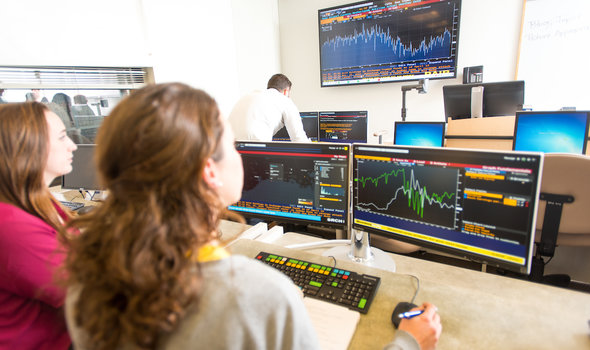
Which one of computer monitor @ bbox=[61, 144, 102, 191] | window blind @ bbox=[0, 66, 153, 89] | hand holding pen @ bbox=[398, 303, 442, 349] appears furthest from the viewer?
window blind @ bbox=[0, 66, 153, 89]

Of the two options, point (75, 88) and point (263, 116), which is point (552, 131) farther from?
point (75, 88)

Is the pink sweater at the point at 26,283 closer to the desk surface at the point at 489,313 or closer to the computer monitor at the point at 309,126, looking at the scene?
the desk surface at the point at 489,313

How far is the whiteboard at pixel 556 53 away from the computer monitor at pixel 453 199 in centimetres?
295

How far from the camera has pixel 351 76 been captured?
161 inches

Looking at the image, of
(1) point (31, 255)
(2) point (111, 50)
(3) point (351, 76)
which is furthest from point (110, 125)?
(3) point (351, 76)

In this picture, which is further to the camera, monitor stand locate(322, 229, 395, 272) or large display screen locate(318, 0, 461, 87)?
large display screen locate(318, 0, 461, 87)

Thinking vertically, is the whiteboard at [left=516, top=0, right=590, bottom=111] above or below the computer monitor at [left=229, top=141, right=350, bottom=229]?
above

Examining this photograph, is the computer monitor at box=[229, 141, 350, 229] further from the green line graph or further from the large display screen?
the large display screen

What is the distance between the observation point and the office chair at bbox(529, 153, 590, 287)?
118 centimetres

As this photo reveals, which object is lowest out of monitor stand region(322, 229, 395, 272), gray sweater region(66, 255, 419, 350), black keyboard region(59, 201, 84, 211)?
monitor stand region(322, 229, 395, 272)

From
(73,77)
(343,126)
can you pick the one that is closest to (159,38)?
(73,77)

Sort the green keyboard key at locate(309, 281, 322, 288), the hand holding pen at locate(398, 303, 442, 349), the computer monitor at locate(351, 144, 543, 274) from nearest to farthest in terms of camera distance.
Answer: the hand holding pen at locate(398, 303, 442, 349) < the computer monitor at locate(351, 144, 543, 274) < the green keyboard key at locate(309, 281, 322, 288)

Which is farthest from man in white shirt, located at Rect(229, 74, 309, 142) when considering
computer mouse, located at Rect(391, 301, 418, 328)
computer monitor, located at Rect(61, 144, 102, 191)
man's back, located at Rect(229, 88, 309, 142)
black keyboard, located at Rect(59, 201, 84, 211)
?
computer mouse, located at Rect(391, 301, 418, 328)

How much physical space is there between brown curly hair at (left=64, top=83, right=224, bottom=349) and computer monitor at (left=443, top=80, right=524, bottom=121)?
259 cm
